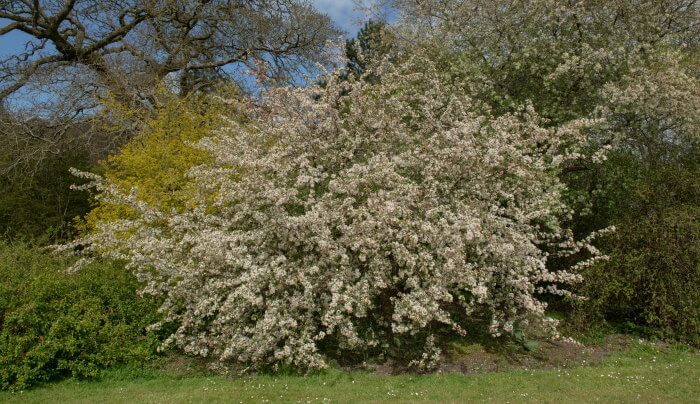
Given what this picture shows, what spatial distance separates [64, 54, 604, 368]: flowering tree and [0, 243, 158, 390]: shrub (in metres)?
0.44

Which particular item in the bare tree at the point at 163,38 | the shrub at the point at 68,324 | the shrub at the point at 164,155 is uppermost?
the bare tree at the point at 163,38

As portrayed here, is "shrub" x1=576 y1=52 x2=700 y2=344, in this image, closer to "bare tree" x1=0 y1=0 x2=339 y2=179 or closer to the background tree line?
the background tree line

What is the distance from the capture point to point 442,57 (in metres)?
11.8

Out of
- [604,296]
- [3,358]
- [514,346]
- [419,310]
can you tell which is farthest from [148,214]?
[604,296]

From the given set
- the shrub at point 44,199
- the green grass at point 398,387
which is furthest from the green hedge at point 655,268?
the shrub at point 44,199

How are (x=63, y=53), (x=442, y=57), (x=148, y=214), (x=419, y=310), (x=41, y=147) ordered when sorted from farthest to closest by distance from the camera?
(x=63, y=53)
(x=41, y=147)
(x=442, y=57)
(x=148, y=214)
(x=419, y=310)

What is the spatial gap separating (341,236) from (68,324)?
3.82 m

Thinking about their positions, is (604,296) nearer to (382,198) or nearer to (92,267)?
(382,198)

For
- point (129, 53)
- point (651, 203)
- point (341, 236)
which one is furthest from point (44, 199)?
point (651, 203)

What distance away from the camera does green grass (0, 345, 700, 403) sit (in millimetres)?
6352

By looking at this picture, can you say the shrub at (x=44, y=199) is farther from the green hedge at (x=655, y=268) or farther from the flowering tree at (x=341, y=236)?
the green hedge at (x=655, y=268)

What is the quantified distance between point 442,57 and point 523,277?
623 centimetres

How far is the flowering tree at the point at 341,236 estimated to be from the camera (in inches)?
275

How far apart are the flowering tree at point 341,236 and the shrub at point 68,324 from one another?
0.44 metres
